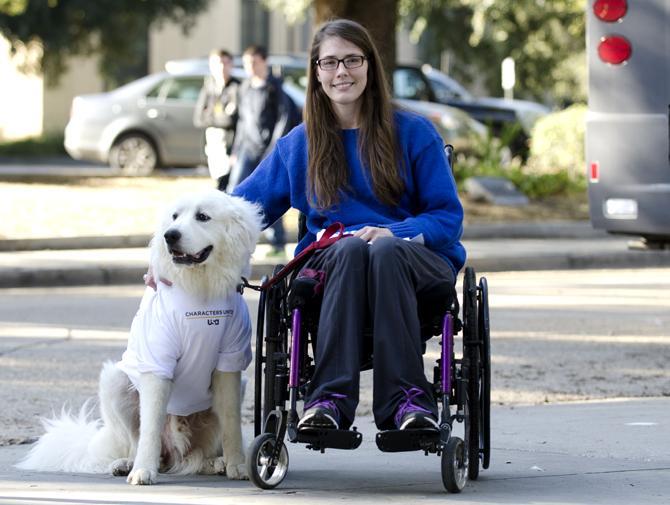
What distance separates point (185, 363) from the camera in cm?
528

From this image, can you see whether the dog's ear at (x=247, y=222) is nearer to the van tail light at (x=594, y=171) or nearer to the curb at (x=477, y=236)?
the van tail light at (x=594, y=171)

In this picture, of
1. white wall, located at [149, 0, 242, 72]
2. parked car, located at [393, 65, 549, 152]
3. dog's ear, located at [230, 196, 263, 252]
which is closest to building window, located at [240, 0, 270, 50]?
white wall, located at [149, 0, 242, 72]

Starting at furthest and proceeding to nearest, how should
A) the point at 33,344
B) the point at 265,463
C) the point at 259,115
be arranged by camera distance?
the point at 259,115, the point at 33,344, the point at 265,463

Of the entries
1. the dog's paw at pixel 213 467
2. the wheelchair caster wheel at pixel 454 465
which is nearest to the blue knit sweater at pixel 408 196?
the wheelchair caster wheel at pixel 454 465

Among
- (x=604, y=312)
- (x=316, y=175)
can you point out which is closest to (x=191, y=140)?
(x=604, y=312)

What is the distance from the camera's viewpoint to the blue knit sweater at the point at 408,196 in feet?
17.6

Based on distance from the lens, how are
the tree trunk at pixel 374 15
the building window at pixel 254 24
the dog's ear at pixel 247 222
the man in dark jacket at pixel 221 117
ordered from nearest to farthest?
the dog's ear at pixel 247 222, the man in dark jacket at pixel 221 117, the tree trunk at pixel 374 15, the building window at pixel 254 24

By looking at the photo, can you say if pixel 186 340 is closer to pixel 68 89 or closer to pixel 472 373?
pixel 472 373

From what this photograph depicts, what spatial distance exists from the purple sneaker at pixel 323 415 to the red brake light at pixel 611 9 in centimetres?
542

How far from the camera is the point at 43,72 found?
34656mm

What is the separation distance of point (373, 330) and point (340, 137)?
0.87 metres

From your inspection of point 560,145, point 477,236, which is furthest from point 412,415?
point 560,145

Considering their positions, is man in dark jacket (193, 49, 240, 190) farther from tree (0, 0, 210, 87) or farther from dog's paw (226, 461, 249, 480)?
tree (0, 0, 210, 87)

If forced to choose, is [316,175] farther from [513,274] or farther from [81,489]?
[513,274]
